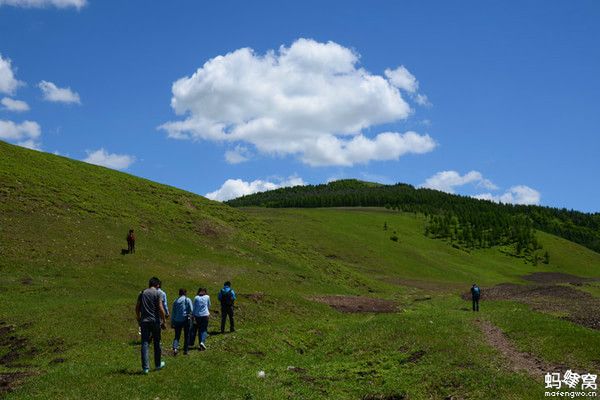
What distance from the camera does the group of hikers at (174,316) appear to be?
19.0m

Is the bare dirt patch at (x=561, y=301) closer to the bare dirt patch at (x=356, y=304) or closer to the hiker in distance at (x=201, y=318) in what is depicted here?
the bare dirt patch at (x=356, y=304)

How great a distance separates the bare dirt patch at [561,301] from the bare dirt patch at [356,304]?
13.6 m

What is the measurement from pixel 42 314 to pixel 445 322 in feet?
81.1

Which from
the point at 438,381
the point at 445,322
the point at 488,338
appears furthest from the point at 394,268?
the point at 438,381

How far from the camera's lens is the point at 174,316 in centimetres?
2325

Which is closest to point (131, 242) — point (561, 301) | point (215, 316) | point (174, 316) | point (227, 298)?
point (215, 316)

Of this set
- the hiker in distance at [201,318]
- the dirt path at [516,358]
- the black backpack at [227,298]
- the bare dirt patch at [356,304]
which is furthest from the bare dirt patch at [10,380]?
the bare dirt patch at [356,304]

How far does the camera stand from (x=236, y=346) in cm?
2558

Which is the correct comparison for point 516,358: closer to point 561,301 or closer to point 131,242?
point 561,301

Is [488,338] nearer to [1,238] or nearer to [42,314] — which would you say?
[42,314]

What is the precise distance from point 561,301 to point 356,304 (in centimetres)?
→ 2231

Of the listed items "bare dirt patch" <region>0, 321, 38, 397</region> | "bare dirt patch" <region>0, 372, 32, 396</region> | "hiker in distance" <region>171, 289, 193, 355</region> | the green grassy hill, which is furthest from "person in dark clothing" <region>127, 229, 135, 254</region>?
"bare dirt patch" <region>0, 372, 32, 396</region>

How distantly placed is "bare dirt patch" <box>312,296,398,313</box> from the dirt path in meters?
20.1

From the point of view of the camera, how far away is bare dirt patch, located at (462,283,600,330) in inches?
1477
